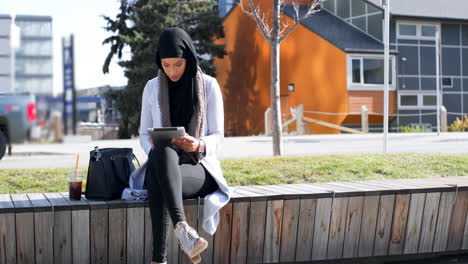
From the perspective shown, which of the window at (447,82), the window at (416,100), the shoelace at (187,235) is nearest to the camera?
the shoelace at (187,235)

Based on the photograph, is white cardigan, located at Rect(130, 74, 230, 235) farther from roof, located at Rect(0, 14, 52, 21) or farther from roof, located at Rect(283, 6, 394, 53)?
roof, located at Rect(283, 6, 394, 53)

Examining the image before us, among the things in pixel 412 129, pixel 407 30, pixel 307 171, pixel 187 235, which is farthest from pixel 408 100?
pixel 187 235

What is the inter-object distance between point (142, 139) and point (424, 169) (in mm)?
4755

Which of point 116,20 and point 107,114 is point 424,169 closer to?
point 116,20

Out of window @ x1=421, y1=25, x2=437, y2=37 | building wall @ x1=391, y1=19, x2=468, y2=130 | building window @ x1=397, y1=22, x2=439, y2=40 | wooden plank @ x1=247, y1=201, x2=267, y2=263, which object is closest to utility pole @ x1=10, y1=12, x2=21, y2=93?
wooden plank @ x1=247, y1=201, x2=267, y2=263

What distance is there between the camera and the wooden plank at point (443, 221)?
4.64 m

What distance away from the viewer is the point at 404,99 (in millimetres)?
27969

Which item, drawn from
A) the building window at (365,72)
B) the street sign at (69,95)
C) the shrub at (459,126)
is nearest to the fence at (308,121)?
the shrub at (459,126)

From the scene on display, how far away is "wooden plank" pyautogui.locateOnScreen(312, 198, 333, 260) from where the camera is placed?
432cm

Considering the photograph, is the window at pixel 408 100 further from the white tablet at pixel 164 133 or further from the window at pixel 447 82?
the white tablet at pixel 164 133

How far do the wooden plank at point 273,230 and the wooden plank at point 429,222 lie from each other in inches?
48.6

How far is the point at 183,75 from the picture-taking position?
4215 millimetres

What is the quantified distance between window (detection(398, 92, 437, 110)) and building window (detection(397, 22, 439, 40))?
2.83 m

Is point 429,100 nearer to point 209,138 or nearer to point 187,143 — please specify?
point 209,138
